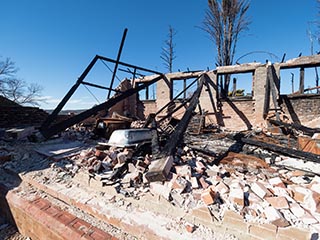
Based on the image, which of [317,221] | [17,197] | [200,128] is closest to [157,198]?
[317,221]

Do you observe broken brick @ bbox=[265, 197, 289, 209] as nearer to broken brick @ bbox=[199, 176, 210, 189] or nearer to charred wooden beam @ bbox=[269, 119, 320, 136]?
broken brick @ bbox=[199, 176, 210, 189]

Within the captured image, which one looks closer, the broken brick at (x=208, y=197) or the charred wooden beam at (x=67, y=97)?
the broken brick at (x=208, y=197)

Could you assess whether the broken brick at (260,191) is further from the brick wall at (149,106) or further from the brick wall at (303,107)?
the brick wall at (149,106)

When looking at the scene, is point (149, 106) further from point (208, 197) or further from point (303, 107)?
point (208, 197)

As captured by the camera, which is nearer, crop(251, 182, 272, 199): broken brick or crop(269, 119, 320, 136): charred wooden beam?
crop(251, 182, 272, 199): broken brick

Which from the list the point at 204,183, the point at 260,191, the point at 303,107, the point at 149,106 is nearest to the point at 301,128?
the point at 303,107

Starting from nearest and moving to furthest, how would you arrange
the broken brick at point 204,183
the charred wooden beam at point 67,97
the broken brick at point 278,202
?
1. the broken brick at point 278,202
2. the broken brick at point 204,183
3. the charred wooden beam at point 67,97

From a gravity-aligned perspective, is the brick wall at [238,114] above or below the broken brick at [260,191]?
above

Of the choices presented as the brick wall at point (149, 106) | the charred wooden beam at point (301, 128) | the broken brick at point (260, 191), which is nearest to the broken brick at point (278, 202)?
the broken brick at point (260, 191)

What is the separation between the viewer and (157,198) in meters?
2.12

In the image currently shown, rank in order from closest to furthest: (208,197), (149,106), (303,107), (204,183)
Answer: (208,197) → (204,183) → (303,107) → (149,106)

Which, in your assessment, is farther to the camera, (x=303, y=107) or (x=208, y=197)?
(x=303, y=107)

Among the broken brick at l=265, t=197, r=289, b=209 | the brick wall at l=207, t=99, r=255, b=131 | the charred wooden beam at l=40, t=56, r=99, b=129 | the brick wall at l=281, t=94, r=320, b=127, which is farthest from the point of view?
the brick wall at l=207, t=99, r=255, b=131

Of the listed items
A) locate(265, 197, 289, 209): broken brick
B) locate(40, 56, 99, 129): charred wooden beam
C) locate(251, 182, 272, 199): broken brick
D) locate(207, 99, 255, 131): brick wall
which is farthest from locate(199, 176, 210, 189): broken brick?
locate(207, 99, 255, 131): brick wall
